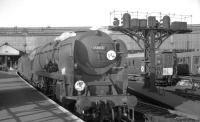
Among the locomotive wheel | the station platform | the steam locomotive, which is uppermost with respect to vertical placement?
the steam locomotive

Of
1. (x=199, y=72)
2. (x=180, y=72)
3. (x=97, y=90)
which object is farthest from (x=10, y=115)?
(x=180, y=72)

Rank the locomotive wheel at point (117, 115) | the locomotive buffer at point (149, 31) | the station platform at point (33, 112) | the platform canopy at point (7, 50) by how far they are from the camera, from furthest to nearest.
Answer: the platform canopy at point (7, 50) < the locomotive buffer at point (149, 31) < the locomotive wheel at point (117, 115) < the station platform at point (33, 112)

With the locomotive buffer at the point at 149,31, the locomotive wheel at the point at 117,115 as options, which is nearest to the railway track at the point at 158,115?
the locomotive wheel at the point at 117,115

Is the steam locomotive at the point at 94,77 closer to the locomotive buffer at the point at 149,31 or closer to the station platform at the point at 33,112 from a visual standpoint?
the station platform at the point at 33,112

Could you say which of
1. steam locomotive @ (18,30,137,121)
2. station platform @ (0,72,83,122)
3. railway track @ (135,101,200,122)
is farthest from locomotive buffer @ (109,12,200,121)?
station platform @ (0,72,83,122)

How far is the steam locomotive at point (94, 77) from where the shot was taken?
1016 cm

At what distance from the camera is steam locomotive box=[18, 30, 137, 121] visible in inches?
400

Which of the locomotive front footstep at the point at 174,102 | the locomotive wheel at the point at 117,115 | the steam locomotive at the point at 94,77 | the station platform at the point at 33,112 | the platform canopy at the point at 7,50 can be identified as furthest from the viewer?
the platform canopy at the point at 7,50

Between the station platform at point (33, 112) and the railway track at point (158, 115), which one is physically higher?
the station platform at point (33, 112)

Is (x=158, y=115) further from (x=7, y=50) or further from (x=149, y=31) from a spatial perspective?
(x=7, y=50)

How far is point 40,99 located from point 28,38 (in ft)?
142

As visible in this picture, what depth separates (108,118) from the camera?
1032 centimetres

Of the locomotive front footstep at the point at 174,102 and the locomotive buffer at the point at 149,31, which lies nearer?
the locomotive front footstep at the point at 174,102

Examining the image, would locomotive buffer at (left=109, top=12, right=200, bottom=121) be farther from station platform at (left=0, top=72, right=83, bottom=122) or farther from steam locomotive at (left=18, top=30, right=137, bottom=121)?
station platform at (left=0, top=72, right=83, bottom=122)
